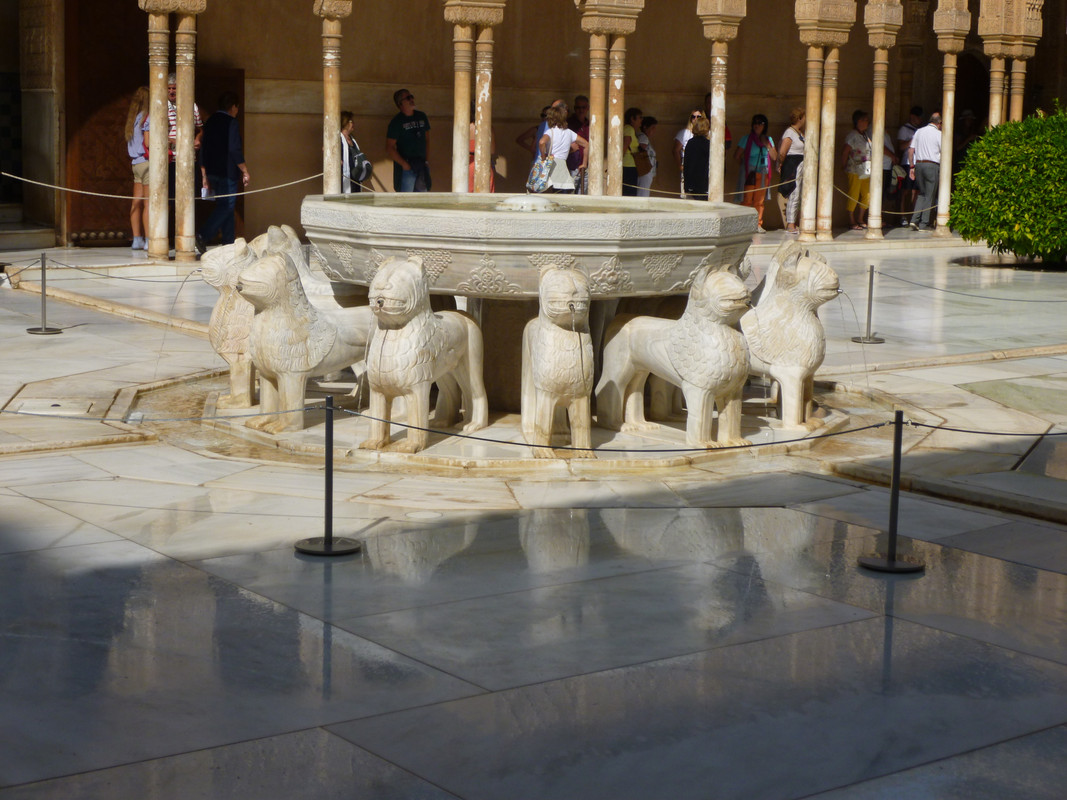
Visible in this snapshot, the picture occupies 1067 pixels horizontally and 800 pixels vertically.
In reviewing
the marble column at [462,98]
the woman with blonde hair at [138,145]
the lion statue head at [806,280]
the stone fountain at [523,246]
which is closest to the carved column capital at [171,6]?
the woman with blonde hair at [138,145]

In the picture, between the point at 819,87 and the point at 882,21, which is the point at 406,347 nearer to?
the point at 819,87

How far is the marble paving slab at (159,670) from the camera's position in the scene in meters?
3.75

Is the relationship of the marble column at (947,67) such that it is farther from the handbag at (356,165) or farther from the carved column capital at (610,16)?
the handbag at (356,165)

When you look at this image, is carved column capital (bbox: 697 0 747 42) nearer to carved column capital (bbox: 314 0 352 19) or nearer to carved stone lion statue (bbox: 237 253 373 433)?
carved column capital (bbox: 314 0 352 19)

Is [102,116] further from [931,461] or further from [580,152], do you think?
[931,461]

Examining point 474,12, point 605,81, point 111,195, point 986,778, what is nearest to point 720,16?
point 605,81

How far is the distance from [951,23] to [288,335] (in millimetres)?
14820

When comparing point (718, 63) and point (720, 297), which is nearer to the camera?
point (720, 297)

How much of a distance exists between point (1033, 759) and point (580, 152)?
14145 mm

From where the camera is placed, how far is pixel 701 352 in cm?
699

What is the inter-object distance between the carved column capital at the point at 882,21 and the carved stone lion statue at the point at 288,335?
13.1 metres

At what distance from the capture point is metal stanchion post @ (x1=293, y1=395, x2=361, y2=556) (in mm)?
5312

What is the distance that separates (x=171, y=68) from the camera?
52.4ft

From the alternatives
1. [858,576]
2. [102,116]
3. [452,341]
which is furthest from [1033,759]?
[102,116]
